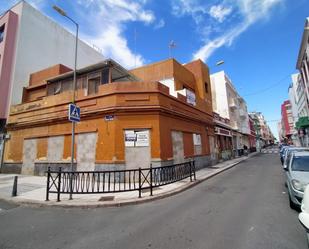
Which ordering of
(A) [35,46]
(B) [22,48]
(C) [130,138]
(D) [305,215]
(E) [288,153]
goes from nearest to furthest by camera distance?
(D) [305,215], (C) [130,138], (E) [288,153], (B) [22,48], (A) [35,46]

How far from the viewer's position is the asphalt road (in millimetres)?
3898

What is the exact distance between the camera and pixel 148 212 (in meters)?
5.92

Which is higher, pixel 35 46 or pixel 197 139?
pixel 35 46

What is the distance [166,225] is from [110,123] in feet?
25.1

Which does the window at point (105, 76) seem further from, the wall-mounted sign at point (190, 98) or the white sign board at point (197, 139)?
the white sign board at point (197, 139)

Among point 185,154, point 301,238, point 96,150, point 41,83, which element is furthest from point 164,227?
point 41,83

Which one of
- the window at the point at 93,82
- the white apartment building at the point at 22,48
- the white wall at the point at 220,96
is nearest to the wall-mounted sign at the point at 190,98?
the window at the point at 93,82

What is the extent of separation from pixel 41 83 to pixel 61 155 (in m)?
8.48

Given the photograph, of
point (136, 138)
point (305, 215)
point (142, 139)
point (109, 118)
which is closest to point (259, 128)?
point (142, 139)

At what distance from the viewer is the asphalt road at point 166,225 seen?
3898 millimetres

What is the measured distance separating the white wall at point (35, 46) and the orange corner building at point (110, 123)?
3.65 feet

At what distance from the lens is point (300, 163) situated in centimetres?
662

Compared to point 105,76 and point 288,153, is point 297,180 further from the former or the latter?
point 105,76

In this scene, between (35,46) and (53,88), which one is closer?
(53,88)
